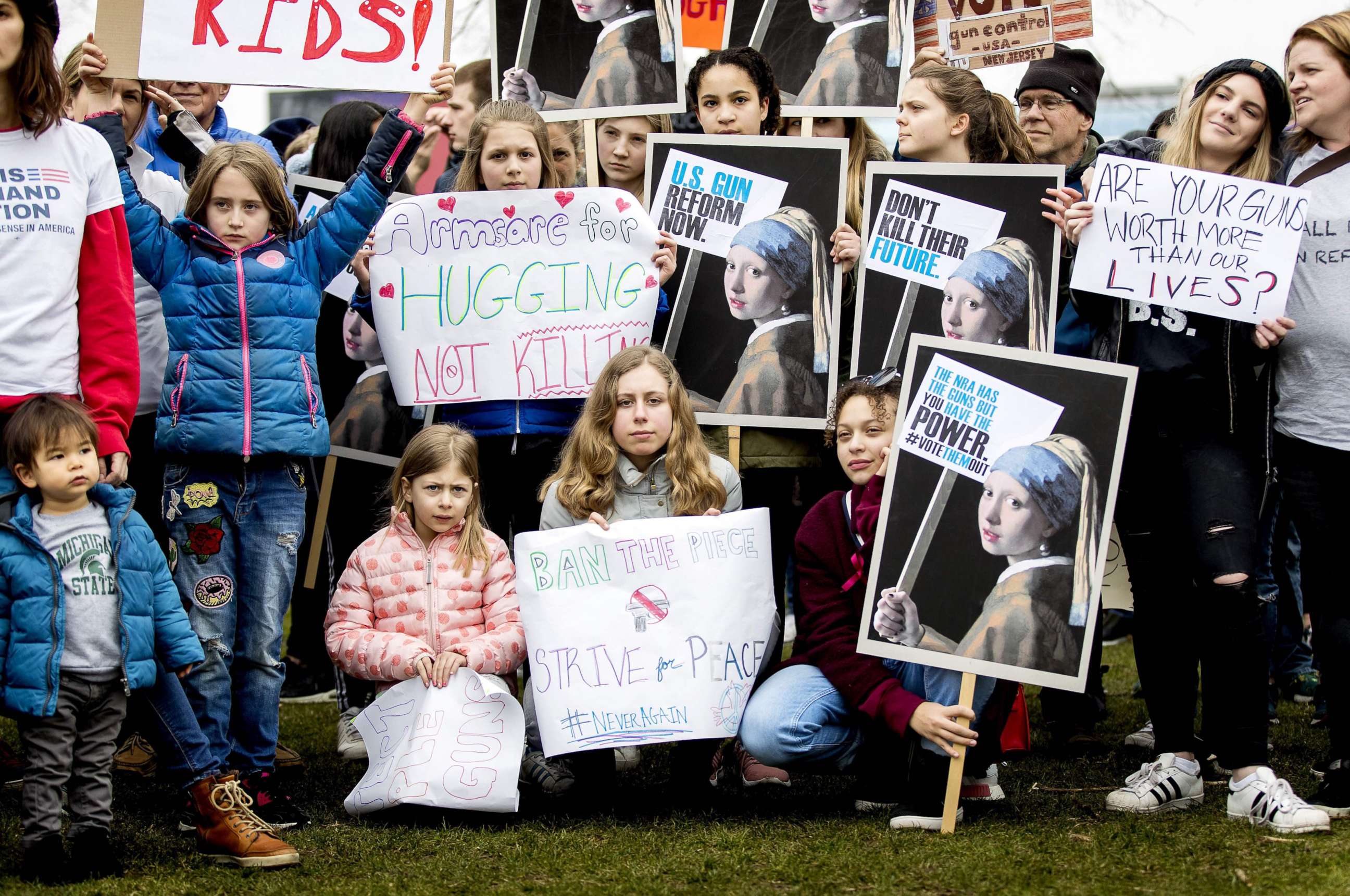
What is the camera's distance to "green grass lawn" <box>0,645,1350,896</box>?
12.6 feet

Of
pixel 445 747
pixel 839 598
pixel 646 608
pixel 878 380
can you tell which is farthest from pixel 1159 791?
pixel 445 747

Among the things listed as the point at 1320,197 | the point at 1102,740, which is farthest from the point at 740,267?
the point at 1102,740

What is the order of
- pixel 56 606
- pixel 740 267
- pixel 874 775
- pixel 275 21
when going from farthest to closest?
1. pixel 740 267
2. pixel 275 21
3. pixel 874 775
4. pixel 56 606

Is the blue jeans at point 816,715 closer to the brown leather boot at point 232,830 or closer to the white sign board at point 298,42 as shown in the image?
the brown leather boot at point 232,830

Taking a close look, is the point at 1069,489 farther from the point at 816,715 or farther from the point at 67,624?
the point at 67,624

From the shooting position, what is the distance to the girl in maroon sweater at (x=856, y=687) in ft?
14.8

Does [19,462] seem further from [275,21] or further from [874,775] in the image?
[874,775]

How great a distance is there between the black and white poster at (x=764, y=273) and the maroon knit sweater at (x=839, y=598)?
0.74 m

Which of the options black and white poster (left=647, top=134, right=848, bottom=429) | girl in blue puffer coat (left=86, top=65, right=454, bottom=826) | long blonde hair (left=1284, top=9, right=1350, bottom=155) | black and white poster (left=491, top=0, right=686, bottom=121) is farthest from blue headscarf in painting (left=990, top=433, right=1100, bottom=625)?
girl in blue puffer coat (left=86, top=65, right=454, bottom=826)

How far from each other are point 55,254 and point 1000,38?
4249mm

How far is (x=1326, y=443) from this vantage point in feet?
14.6

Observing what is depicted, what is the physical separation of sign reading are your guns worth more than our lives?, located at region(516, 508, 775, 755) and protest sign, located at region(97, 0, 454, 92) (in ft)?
6.02

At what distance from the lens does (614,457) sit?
495cm

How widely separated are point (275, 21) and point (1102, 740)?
4.22m
